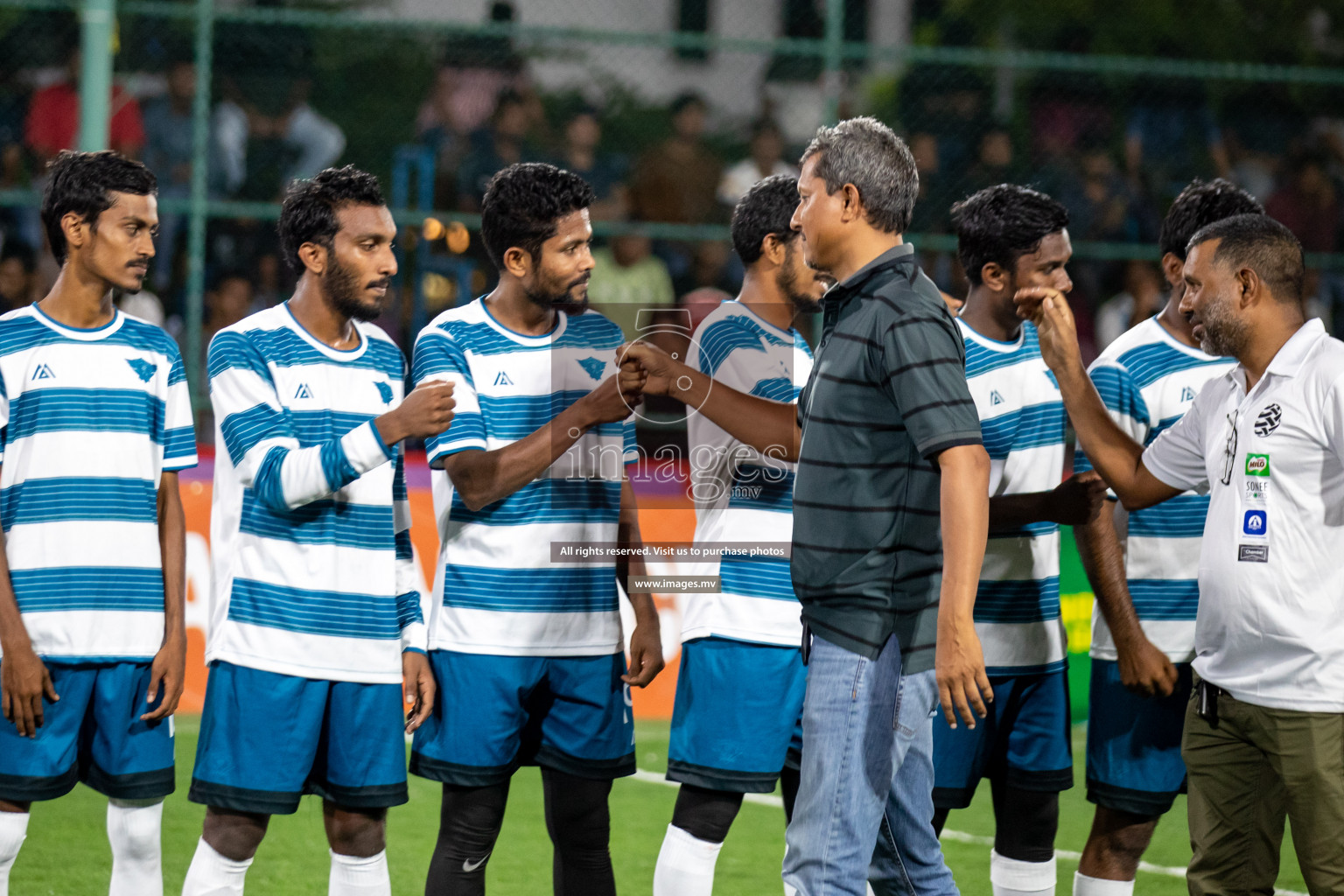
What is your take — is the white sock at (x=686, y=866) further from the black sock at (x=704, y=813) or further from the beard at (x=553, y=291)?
the beard at (x=553, y=291)

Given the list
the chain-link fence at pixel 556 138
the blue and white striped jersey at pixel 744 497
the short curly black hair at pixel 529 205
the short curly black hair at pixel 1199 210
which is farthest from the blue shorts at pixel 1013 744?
the chain-link fence at pixel 556 138

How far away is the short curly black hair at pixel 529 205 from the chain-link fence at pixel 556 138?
5.37 metres

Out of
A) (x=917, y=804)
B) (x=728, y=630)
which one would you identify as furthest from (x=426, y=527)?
(x=917, y=804)

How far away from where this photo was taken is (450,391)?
3666 millimetres

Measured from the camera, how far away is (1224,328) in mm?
3891

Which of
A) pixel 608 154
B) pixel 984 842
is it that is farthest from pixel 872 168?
pixel 608 154

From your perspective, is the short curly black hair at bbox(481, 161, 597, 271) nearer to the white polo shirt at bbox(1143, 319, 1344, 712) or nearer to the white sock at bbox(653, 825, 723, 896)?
the white sock at bbox(653, 825, 723, 896)

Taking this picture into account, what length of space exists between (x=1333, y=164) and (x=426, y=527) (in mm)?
9037

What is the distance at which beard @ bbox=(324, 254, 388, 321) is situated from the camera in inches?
160

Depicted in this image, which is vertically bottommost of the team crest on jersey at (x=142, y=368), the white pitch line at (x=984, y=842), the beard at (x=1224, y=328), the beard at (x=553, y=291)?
the white pitch line at (x=984, y=842)

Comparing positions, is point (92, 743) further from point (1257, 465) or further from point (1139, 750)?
point (1257, 465)

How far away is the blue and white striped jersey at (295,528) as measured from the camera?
390 centimetres

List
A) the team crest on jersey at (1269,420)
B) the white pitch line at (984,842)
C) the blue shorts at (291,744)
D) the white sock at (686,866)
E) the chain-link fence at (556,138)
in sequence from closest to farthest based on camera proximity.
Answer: the team crest on jersey at (1269,420) < the blue shorts at (291,744) < the white sock at (686,866) < the white pitch line at (984,842) < the chain-link fence at (556,138)

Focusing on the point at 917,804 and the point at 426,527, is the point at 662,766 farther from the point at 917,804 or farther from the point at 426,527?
the point at 917,804
